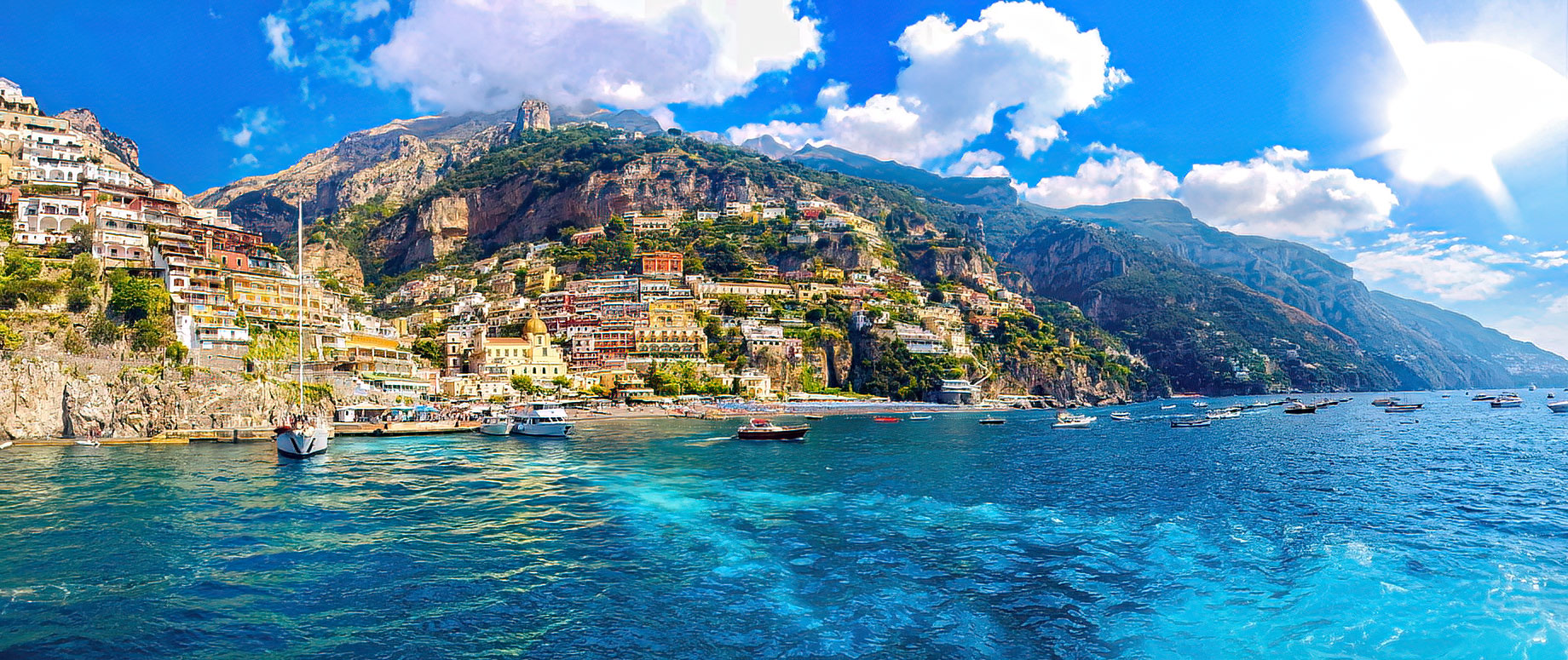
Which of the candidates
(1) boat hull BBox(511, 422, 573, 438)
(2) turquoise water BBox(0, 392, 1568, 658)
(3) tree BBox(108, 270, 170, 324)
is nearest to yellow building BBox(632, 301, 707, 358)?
(1) boat hull BBox(511, 422, 573, 438)

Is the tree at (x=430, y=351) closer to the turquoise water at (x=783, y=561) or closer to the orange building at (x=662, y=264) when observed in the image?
the orange building at (x=662, y=264)

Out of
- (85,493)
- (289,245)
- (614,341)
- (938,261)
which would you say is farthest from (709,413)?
(289,245)

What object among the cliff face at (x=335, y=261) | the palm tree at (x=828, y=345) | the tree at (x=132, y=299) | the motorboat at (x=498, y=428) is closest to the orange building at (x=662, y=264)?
the palm tree at (x=828, y=345)

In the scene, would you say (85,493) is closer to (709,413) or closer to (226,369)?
(226,369)

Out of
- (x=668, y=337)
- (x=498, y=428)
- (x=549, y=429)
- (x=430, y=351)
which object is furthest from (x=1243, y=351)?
(x=498, y=428)

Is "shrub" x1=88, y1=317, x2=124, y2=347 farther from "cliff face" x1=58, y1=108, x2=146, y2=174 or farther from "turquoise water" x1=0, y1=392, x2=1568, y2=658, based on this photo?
"cliff face" x1=58, y1=108, x2=146, y2=174

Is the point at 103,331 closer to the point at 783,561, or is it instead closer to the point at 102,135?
the point at 783,561
